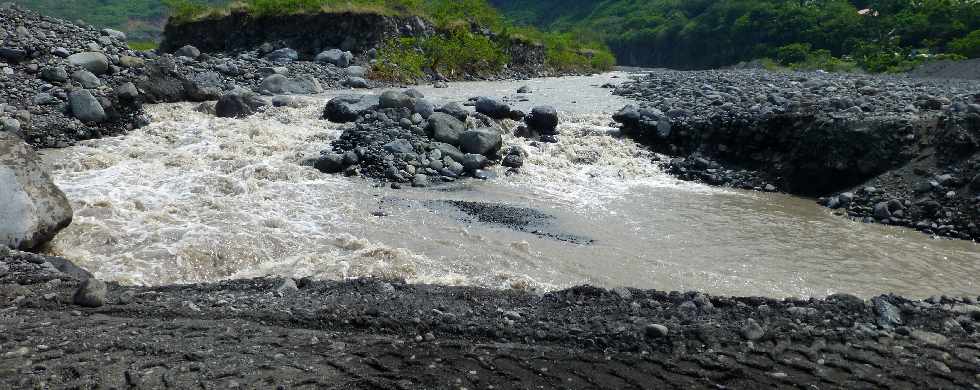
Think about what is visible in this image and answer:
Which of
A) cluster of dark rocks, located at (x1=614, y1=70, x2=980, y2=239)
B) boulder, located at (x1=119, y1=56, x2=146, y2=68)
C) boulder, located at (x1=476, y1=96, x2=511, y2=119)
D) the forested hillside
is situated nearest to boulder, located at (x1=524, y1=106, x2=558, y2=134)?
boulder, located at (x1=476, y1=96, x2=511, y2=119)

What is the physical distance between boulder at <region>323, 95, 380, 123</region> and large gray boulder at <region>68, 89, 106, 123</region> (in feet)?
12.7

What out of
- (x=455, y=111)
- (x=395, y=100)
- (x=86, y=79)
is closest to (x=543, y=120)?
(x=455, y=111)

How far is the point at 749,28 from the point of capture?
59.2 m

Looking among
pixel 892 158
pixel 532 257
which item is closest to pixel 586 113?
pixel 892 158

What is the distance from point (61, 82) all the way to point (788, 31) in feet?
181

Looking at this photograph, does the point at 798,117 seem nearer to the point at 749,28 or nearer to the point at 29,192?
the point at 29,192

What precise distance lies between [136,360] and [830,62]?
1773 inches

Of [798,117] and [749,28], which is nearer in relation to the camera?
[798,117]

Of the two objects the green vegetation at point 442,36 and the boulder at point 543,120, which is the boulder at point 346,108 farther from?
the green vegetation at point 442,36

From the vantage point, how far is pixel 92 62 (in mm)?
13180

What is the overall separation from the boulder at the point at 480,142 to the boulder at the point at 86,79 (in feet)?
23.6

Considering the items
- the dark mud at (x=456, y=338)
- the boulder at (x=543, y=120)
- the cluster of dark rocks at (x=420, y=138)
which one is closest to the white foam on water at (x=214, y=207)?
the cluster of dark rocks at (x=420, y=138)

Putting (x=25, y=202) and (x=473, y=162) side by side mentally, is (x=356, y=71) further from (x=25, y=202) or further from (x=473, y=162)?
(x=25, y=202)

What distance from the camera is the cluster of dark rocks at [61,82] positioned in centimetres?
1089
